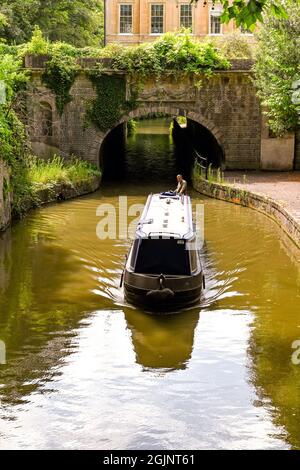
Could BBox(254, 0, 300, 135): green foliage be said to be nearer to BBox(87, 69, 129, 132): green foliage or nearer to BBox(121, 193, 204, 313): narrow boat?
BBox(87, 69, 129, 132): green foliage

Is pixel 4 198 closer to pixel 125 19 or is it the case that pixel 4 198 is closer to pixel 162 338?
pixel 162 338

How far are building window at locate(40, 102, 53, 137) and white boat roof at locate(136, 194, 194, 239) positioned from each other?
11284 millimetres

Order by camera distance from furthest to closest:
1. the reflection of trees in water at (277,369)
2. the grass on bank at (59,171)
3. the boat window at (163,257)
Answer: the grass on bank at (59,171) → the boat window at (163,257) → the reflection of trees in water at (277,369)

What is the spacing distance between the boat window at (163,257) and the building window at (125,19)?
3375 cm

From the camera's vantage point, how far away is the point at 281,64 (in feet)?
78.1

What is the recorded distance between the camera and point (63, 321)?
12.8 meters

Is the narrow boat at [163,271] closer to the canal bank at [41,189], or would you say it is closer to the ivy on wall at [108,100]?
the canal bank at [41,189]

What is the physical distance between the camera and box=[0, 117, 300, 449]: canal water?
8.77 m

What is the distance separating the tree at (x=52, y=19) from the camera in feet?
126

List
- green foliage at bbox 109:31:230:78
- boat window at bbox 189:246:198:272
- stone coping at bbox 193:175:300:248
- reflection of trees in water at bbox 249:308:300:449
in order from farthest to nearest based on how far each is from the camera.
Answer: green foliage at bbox 109:31:230:78, stone coping at bbox 193:175:300:248, boat window at bbox 189:246:198:272, reflection of trees in water at bbox 249:308:300:449

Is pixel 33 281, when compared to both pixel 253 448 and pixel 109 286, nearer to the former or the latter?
pixel 109 286

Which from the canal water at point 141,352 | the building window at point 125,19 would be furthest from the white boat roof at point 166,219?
the building window at point 125,19

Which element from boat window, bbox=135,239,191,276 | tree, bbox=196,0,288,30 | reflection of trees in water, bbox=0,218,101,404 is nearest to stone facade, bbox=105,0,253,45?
reflection of trees in water, bbox=0,218,101,404

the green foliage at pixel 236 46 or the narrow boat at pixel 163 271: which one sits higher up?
the green foliage at pixel 236 46
